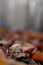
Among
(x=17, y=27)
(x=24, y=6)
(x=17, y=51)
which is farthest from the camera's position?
(x=17, y=27)

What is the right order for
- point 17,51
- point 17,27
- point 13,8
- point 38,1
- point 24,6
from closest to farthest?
point 17,51 → point 38,1 → point 24,6 → point 13,8 → point 17,27

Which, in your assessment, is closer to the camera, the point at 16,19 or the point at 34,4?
the point at 34,4

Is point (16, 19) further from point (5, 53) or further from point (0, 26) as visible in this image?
point (5, 53)

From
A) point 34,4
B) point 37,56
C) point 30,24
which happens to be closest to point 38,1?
point 34,4

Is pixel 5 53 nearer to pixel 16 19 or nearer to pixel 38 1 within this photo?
pixel 38 1

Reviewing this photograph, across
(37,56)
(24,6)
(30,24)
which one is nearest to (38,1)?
(24,6)

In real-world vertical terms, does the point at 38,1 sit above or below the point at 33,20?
above
